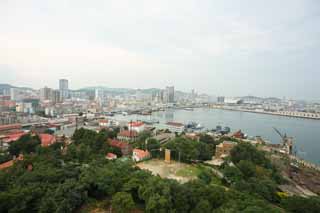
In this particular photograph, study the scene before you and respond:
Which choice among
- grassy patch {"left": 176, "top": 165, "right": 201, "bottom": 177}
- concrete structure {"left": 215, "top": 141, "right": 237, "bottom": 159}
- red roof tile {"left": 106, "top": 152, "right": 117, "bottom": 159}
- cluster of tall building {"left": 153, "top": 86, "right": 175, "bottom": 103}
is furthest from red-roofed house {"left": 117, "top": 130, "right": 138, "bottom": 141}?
cluster of tall building {"left": 153, "top": 86, "right": 175, "bottom": 103}

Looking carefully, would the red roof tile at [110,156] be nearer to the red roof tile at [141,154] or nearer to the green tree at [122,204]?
the red roof tile at [141,154]

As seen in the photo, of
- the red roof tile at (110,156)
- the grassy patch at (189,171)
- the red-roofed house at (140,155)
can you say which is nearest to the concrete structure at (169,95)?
the red-roofed house at (140,155)

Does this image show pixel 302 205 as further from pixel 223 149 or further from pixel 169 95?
pixel 169 95

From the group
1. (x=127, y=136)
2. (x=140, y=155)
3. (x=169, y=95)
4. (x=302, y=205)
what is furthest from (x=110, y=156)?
(x=169, y=95)

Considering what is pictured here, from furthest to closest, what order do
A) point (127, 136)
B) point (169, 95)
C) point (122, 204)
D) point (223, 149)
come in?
point (169, 95) → point (127, 136) → point (223, 149) → point (122, 204)

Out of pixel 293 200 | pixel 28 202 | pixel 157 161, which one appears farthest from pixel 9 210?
pixel 293 200

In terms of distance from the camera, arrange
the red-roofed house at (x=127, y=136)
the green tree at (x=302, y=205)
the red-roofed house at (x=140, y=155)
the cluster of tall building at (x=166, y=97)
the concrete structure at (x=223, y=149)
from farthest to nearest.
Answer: the cluster of tall building at (x=166, y=97) < the red-roofed house at (x=127, y=136) < the concrete structure at (x=223, y=149) < the red-roofed house at (x=140, y=155) < the green tree at (x=302, y=205)

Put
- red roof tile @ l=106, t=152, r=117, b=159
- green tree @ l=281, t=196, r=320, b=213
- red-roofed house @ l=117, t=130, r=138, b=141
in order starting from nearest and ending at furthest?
green tree @ l=281, t=196, r=320, b=213, red roof tile @ l=106, t=152, r=117, b=159, red-roofed house @ l=117, t=130, r=138, b=141

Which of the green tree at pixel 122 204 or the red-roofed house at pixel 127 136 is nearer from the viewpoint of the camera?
the green tree at pixel 122 204

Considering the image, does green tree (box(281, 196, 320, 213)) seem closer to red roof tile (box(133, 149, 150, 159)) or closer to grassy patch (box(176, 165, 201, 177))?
grassy patch (box(176, 165, 201, 177))

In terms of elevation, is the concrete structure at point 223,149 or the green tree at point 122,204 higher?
the green tree at point 122,204

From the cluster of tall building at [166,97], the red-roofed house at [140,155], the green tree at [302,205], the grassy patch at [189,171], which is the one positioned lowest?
the grassy patch at [189,171]

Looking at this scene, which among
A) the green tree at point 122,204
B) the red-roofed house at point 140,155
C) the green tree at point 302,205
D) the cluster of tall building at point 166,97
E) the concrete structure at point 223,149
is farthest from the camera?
the cluster of tall building at point 166,97

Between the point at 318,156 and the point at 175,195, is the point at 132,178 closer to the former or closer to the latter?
the point at 175,195
